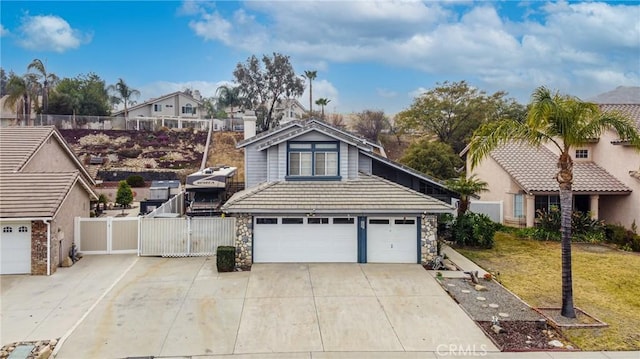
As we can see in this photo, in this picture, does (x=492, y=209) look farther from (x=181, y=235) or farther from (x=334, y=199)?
(x=181, y=235)

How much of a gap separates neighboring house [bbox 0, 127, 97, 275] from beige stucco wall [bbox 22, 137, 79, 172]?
0.64 metres

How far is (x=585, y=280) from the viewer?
15867mm

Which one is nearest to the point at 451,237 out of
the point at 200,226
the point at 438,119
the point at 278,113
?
the point at 200,226

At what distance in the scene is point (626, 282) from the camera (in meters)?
15.7

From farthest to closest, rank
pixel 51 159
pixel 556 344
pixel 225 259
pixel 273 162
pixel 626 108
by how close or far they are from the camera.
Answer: pixel 626 108
pixel 51 159
pixel 273 162
pixel 225 259
pixel 556 344

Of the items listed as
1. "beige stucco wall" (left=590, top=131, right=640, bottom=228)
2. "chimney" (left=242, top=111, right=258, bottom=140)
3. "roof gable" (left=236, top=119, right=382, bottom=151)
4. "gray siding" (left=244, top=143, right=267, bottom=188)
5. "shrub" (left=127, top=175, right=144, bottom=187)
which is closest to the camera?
"roof gable" (left=236, top=119, right=382, bottom=151)

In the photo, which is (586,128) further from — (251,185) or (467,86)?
(467,86)

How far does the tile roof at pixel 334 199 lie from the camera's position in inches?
661

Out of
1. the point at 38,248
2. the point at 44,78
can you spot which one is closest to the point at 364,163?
the point at 38,248

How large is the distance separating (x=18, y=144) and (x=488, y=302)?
21482 millimetres

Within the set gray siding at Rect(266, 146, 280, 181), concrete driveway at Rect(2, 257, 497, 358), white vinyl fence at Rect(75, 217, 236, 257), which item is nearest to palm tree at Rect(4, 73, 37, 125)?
white vinyl fence at Rect(75, 217, 236, 257)

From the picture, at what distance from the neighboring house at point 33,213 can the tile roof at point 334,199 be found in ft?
21.0

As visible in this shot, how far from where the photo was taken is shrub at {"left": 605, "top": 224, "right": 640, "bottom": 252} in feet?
67.9

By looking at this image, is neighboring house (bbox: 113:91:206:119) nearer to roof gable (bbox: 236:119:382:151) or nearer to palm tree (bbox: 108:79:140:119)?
palm tree (bbox: 108:79:140:119)
